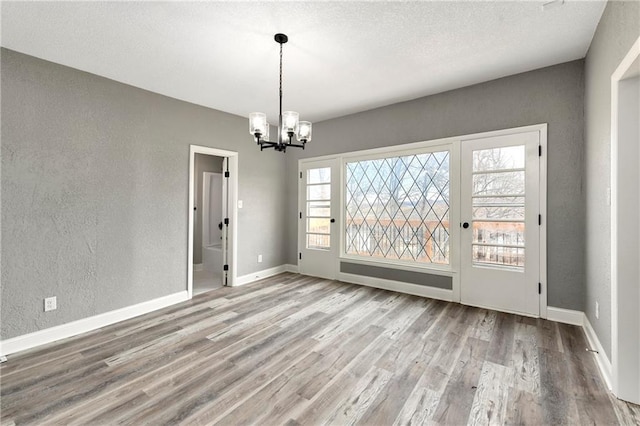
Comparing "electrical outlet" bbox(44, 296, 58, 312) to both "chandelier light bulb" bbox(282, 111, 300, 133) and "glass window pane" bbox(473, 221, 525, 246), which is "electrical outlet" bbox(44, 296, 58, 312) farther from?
"glass window pane" bbox(473, 221, 525, 246)

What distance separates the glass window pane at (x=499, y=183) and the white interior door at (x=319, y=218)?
2.12m

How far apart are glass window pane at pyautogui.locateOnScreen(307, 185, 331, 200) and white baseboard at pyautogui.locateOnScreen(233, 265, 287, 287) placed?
4.79ft

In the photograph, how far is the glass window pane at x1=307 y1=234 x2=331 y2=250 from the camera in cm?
494

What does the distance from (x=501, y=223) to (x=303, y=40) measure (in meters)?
2.93

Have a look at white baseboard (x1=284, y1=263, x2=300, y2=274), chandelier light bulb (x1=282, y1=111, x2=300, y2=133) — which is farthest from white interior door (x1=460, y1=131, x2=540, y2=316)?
white baseboard (x1=284, y1=263, x2=300, y2=274)

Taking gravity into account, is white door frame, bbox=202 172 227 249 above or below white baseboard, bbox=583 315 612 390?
above

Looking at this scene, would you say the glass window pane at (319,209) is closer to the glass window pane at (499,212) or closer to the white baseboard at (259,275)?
the white baseboard at (259,275)

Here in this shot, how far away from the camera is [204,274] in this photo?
5273mm

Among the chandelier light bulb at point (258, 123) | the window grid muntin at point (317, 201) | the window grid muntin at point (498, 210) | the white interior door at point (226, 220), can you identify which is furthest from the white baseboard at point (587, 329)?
the white interior door at point (226, 220)

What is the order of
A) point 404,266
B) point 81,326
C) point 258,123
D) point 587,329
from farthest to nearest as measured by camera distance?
1. point 404,266
2. point 81,326
3. point 587,329
4. point 258,123

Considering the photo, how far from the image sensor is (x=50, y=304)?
107 inches

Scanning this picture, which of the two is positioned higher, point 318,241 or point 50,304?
point 318,241

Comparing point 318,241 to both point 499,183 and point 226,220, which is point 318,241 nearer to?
point 226,220

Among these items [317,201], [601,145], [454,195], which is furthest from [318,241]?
[601,145]
